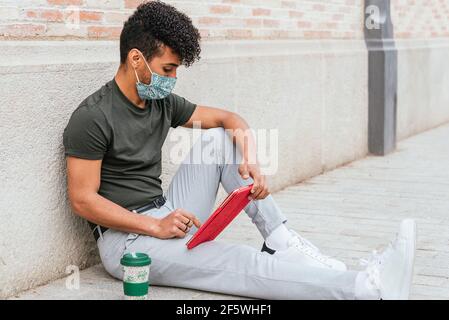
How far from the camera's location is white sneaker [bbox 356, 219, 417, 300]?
10.7ft

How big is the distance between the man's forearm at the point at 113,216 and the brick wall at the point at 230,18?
80 cm

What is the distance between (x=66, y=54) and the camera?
3916mm

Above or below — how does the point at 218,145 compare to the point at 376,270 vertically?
above

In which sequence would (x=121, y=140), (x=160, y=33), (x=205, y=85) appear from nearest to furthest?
(x=160, y=33), (x=121, y=140), (x=205, y=85)

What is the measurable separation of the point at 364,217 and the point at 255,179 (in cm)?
178

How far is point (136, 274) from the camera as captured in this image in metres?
3.33

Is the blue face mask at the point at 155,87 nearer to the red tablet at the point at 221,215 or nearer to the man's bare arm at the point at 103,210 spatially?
the man's bare arm at the point at 103,210

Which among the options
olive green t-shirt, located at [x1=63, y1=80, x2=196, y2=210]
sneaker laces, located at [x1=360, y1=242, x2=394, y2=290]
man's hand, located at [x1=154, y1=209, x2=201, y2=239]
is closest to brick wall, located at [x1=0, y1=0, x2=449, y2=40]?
olive green t-shirt, located at [x1=63, y1=80, x2=196, y2=210]

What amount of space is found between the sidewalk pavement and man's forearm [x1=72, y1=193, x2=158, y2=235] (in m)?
0.31

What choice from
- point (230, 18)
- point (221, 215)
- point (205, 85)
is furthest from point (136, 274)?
point (230, 18)

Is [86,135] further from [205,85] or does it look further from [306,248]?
[205,85]

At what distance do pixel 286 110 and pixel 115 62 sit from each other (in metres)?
2.33

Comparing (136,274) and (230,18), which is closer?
(136,274)

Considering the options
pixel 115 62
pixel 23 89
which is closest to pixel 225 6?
pixel 115 62
